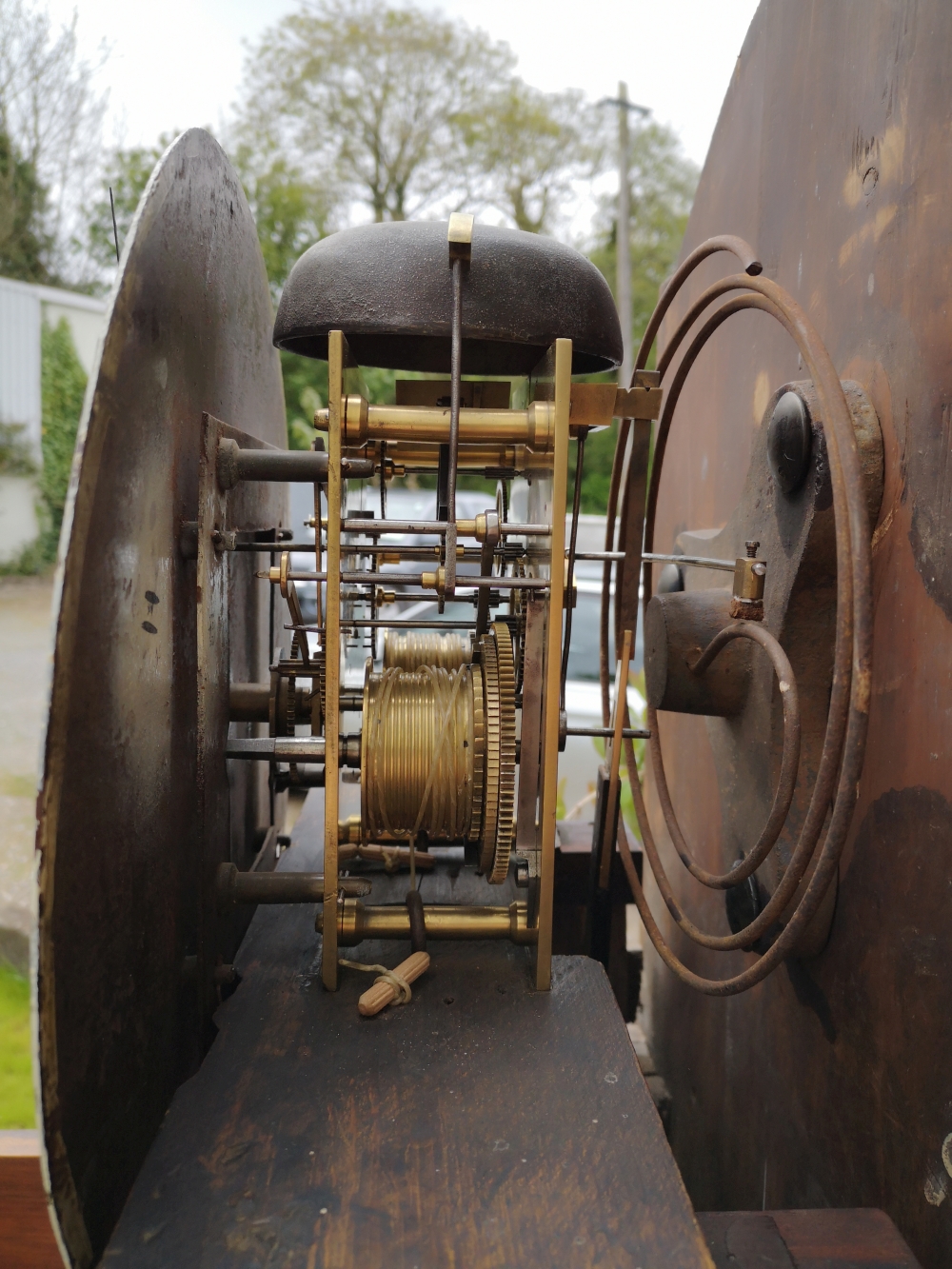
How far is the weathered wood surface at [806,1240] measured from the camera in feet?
4.27

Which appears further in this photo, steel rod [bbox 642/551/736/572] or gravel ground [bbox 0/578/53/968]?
gravel ground [bbox 0/578/53/968]

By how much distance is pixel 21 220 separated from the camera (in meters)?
10.0

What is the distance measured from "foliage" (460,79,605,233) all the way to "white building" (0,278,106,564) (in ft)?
30.4

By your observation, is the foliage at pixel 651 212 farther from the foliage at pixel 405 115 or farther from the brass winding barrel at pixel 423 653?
the brass winding barrel at pixel 423 653

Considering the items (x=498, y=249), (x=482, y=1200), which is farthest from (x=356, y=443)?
(x=482, y=1200)

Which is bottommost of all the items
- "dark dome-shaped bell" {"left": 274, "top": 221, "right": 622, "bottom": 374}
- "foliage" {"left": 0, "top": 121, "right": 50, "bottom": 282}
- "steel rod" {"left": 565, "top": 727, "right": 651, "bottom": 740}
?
"steel rod" {"left": 565, "top": 727, "right": 651, "bottom": 740}

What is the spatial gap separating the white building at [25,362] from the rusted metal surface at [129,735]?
30.4 ft

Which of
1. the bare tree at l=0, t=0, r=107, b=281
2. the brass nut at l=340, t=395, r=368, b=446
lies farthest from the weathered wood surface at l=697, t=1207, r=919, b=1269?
the bare tree at l=0, t=0, r=107, b=281

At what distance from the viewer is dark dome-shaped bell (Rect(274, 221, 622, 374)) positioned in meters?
1.75

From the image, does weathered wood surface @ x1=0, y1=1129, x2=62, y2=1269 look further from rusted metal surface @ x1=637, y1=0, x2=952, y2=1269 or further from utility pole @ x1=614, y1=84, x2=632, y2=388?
utility pole @ x1=614, y1=84, x2=632, y2=388

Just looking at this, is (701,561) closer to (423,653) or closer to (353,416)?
(423,653)

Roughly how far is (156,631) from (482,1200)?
976 millimetres

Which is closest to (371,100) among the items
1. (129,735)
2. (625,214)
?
(625,214)

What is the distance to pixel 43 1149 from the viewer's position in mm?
1092
